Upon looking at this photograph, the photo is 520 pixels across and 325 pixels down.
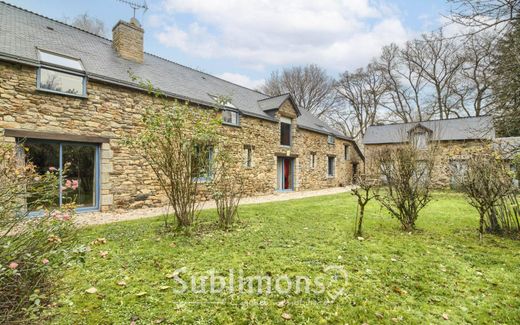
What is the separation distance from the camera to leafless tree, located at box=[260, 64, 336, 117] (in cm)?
3082

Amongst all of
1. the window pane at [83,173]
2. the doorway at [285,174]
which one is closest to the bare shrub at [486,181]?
the window pane at [83,173]

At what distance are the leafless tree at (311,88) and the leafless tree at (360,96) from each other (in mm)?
1483

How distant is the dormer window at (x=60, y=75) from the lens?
716cm

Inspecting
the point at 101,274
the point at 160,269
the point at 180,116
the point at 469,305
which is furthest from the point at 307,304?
the point at 180,116

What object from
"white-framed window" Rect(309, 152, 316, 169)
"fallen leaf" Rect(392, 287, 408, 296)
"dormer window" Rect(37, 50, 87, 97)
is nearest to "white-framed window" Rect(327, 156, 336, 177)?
"white-framed window" Rect(309, 152, 316, 169)

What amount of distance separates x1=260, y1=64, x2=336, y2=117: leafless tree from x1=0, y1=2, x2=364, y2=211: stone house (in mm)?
19049

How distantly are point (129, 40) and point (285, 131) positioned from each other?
372 inches

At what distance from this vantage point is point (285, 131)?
15547 mm

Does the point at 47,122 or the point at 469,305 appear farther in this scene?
the point at 47,122

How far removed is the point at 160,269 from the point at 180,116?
3.04m

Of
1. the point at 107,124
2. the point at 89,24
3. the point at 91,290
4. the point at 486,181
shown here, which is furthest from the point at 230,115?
the point at 89,24

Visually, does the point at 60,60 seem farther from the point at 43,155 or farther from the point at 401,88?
the point at 401,88

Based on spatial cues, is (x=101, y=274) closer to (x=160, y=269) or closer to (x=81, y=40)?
(x=160, y=269)

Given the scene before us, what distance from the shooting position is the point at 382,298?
2.88m
